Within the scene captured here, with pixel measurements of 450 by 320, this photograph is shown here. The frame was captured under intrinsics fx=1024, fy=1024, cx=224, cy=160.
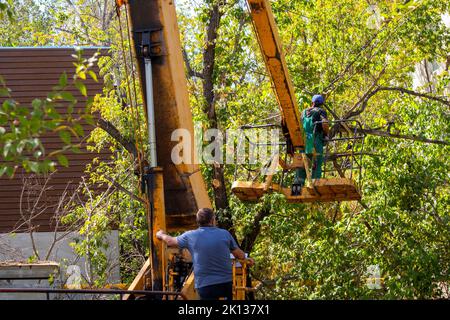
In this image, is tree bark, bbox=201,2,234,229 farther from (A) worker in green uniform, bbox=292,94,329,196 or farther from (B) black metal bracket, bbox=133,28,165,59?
(B) black metal bracket, bbox=133,28,165,59

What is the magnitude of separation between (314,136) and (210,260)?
6.24 meters

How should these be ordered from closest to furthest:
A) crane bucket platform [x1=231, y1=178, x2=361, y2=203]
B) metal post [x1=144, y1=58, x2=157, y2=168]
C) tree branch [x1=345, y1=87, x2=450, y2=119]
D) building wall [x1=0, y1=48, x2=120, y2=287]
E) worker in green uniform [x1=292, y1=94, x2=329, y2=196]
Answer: metal post [x1=144, y1=58, x2=157, y2=168] < crane bucket platform [x1=231, y1=178, x2=361, y2=203] < worker in green uniform [x1=292, y1=94, x2=329, y2=196] < tree branch [x1=345, y1=87, x2=450, y2=119] < building wall [x1=0, y1=48, x2=120, y2=287]

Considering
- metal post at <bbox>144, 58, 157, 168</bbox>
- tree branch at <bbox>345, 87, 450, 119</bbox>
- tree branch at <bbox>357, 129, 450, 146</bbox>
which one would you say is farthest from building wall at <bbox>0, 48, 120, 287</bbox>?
metal post at <bbox>144, 58, 157, 168</bbox>

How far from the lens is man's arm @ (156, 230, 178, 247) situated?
36.1ft

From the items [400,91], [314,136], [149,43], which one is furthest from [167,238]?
[400,91]

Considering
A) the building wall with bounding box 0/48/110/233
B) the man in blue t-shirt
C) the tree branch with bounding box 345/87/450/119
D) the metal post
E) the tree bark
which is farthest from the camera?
the building wall with bounding box 0/48/110/233

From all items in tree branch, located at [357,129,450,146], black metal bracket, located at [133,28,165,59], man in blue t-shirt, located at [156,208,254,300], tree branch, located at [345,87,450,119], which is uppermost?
black metal bracket, located at [133,28,165,59]

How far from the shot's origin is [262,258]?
21797mm

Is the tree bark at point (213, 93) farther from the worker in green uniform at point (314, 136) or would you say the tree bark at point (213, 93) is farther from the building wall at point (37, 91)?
the building wall at point (37, 91)

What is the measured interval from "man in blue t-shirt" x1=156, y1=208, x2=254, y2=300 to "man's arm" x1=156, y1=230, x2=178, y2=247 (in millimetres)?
374

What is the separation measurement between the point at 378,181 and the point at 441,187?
1618 mm

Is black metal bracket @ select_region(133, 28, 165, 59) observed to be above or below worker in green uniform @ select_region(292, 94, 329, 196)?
above

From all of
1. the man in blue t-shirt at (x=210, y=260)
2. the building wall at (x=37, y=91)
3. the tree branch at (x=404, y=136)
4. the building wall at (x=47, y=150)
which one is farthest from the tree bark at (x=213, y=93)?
the man in blue t-shirt at (x=210, y=260)
